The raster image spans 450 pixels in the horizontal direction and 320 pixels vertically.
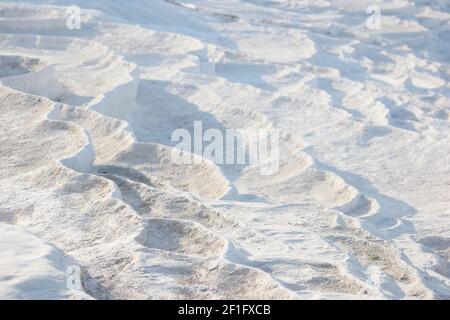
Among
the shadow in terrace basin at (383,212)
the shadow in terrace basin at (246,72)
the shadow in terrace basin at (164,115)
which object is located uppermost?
the shadow in terrace basin at (164,115)

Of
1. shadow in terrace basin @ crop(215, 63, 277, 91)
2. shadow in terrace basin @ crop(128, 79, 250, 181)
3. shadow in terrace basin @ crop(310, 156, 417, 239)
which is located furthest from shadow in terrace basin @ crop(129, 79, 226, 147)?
shadow in terrace basin @ crop(215, 63, 277, 91)

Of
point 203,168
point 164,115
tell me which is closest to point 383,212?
point 203,168

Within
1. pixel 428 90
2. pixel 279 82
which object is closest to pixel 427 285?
pixel 279 82

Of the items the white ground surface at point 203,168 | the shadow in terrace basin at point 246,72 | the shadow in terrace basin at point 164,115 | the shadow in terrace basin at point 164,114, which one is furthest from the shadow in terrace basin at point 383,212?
the shadow in terrace basin at point 246,72

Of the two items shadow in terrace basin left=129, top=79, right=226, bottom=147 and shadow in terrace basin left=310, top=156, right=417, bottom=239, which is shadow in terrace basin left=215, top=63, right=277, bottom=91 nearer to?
shadow in terrace basin left=129, top=79, right=226, bottom=147

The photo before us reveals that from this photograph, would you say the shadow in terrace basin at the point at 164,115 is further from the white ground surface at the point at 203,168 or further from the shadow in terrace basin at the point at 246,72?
the shadow in terrace basin at the point at 246,72
